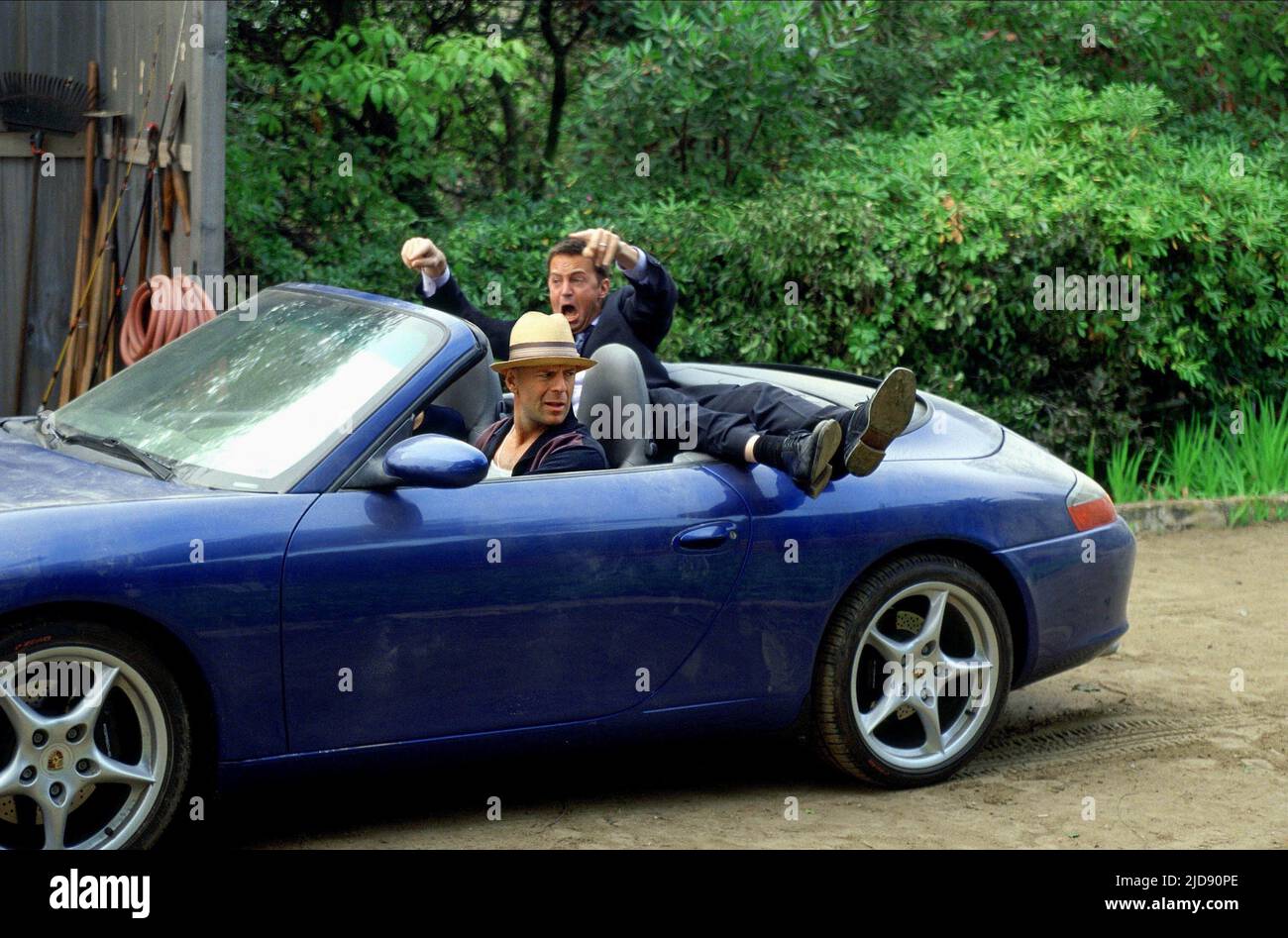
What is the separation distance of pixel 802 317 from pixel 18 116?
4288 mm

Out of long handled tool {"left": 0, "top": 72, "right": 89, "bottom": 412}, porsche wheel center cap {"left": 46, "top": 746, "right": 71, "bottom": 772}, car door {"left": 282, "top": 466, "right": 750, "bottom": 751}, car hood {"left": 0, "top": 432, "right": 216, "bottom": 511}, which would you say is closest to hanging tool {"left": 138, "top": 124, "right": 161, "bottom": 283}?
long handled tool {"left": 0, "top": 72, "right": 89, "bottom": 412}

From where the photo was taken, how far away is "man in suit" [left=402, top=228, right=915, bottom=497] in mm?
4945

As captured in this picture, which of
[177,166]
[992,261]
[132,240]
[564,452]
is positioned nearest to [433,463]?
[564,452]

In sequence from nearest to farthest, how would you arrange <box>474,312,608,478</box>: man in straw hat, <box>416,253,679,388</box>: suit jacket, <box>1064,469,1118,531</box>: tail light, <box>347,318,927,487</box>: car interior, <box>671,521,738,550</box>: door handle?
<box>671,521,738,550</box>: door handle < <box>474,312,608,478</box>: man in straw hat < <box>347,318,927,487</box>: car interior < <box>1064,469,1118,531</box>: tail light < <box>416,253,679,388</box>: suit jacket

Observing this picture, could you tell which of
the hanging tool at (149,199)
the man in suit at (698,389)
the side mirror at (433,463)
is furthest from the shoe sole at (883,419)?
the hanging tool at (149,199)

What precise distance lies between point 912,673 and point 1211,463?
526 centimetres

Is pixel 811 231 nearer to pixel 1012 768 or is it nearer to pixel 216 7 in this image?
pixel 216 7

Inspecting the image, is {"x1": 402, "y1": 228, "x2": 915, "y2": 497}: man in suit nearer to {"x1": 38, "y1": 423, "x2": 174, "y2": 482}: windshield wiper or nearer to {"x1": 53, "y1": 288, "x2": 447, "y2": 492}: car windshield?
{"x1": 53, "y1": 288, "x2": 447, "y2": 492}: car windshield

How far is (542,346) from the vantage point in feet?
16.6

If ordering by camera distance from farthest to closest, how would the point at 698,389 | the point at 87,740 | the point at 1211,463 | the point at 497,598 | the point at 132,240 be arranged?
the point at 1211,463, the point at 132,240, the point at 698,389, the point at 497,598, the point at 87,740

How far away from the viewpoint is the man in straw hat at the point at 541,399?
489 centimetres

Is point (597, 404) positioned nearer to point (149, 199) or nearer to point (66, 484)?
point (66, 484)

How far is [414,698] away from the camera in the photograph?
4352 mm

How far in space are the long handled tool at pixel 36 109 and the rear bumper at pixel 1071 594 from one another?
6196 mm
